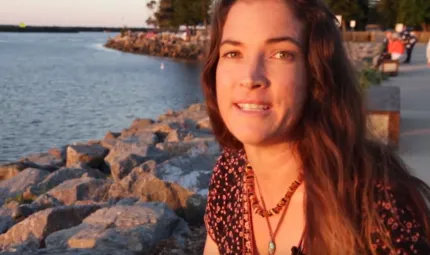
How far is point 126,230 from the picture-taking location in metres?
4.11

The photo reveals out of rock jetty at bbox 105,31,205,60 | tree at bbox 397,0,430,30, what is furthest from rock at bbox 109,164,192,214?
tree at bbox 397,0,430,30

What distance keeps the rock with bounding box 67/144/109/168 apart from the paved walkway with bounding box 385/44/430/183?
4.30 m

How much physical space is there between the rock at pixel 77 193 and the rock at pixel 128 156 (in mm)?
653

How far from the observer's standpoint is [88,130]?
1545 cm

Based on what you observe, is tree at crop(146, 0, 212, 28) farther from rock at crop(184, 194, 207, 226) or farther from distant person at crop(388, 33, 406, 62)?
rock at crop(184, 194, 207, 226)

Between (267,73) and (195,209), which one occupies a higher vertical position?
(267,73)

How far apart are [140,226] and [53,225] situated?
1142mm

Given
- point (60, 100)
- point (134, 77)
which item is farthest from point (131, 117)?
point (134, 77)

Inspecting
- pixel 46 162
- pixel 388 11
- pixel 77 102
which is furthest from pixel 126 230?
pixel 388 11

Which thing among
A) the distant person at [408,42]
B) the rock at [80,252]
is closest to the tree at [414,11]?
the distant person at [408,42]

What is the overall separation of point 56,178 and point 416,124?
4.64 meters

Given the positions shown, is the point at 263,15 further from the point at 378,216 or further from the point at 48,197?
the point at 48,197

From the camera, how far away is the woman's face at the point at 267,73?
172 centimetres

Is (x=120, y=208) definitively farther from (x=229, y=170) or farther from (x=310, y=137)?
(x=310, y=137)
